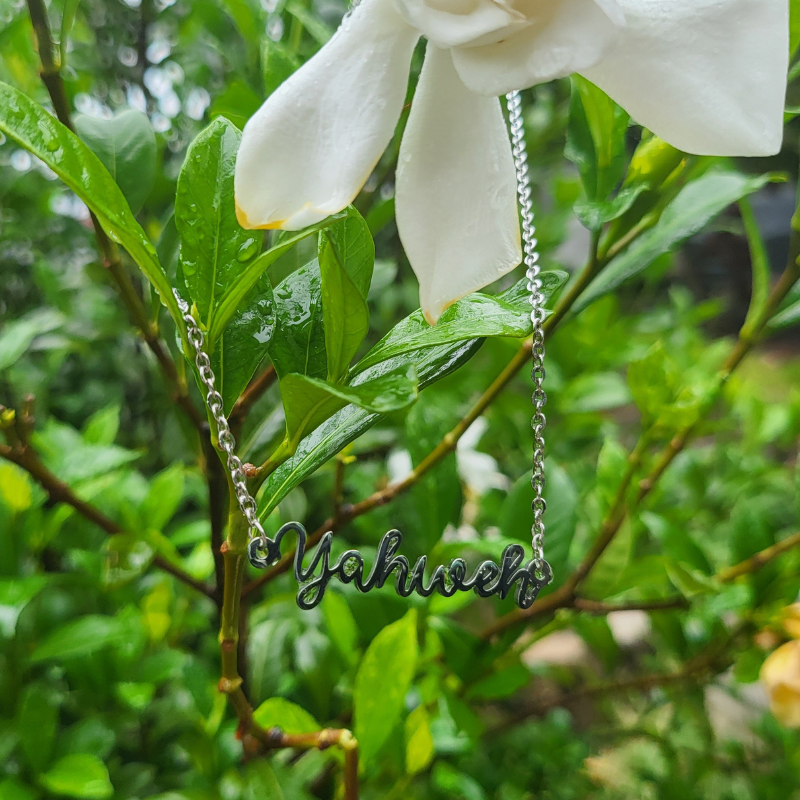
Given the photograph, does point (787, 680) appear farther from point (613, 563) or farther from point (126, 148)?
point (126, 148)

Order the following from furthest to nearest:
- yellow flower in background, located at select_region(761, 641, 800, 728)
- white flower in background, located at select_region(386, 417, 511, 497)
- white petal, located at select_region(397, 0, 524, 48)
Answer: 1. white flower in background, located at select_region(386, 417, 511, 497)
2. yellow flower in background, located at select_region(761, 641, 800, 728)
3. white petal, located at select_region(397, 0, 524, 48)

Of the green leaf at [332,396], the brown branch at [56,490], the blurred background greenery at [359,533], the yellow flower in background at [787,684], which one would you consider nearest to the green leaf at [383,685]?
the blurred background greenery at [359,533]

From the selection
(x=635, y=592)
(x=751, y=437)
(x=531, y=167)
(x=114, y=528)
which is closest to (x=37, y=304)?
(x=114, y=528)

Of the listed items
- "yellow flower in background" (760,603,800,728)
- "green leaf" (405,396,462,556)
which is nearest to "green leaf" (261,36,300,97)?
"green leaf" (405,396,462,556)

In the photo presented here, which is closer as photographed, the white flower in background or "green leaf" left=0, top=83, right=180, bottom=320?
"green leaf" left=0, top=83, right=180, bottom=320

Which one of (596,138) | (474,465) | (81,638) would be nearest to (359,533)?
(474,465)

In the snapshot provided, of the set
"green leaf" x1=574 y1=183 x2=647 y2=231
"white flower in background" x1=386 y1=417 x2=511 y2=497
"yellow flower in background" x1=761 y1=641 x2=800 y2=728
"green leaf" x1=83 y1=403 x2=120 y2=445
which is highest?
"green leaf" x1=574 y1=183 x2=647 y2=231

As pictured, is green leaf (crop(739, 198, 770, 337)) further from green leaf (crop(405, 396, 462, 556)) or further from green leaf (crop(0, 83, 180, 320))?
green leaf (crop(0, 83, 180, 320))
